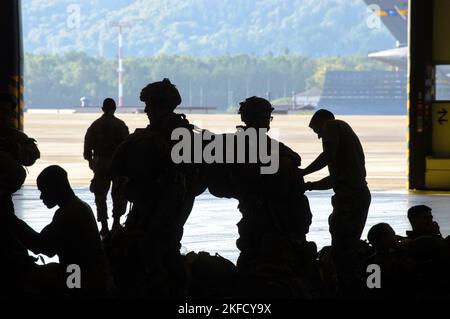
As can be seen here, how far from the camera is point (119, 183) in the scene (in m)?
7.18

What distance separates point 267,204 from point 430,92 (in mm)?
12727

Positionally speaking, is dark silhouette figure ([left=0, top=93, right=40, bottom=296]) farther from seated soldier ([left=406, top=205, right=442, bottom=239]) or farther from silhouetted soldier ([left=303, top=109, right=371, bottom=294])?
seated soldier ([left=406, top=205, right=442, bottom=239])

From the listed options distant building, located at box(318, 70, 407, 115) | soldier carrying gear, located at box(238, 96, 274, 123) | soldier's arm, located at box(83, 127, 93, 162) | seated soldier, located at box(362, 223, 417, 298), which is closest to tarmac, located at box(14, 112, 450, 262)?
soldier's arm, located at box(83, 127, 93, 162)

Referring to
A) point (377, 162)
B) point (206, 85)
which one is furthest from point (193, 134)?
point (206, 85)

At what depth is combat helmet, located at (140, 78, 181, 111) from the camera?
678 cm

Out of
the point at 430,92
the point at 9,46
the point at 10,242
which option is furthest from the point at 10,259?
the point at 430,92

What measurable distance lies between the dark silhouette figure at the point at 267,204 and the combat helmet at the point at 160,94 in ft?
2.07

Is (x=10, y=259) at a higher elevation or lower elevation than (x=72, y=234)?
lower

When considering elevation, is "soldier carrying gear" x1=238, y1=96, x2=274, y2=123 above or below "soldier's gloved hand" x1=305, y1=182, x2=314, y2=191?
above

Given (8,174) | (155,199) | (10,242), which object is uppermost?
(8,174)

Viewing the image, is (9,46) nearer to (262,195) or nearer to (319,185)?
(319,185)

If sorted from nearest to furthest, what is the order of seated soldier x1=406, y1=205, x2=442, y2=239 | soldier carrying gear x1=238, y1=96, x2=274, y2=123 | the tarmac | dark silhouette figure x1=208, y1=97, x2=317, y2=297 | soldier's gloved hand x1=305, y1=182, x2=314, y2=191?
dark silhouette figure x1=208, y1=97, x2=317, y2=297
soldier carrying gear x1=238, y1=96, x2=274, y2=123
soldier's gloved hand x1=305, y1=182, x2=314, y2=191
seated soldier x1=406, y1=205, x2=442, y2=239
the tarmac

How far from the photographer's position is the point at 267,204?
23.9 ft

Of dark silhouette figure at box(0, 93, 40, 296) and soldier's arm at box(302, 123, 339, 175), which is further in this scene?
soldier's arm at box(302, 123, 339, 175)
